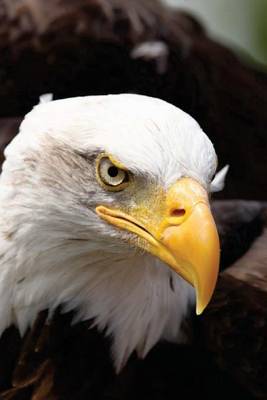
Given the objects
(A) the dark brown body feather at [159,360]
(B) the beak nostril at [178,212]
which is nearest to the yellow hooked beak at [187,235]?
(B) the beak nostril at [178,212]

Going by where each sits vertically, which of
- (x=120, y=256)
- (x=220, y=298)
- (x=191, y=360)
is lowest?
(x=191, y=360)

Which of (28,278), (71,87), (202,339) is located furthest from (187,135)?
(71,87)

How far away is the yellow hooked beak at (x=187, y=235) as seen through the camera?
1969mm

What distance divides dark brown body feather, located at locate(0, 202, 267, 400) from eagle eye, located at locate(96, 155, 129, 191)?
441 mm

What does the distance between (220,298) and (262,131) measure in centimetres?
121

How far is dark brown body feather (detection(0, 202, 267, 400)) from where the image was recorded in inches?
97.7

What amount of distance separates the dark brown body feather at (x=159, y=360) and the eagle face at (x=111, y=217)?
0.06m

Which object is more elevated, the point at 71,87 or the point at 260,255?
the point at 71,87

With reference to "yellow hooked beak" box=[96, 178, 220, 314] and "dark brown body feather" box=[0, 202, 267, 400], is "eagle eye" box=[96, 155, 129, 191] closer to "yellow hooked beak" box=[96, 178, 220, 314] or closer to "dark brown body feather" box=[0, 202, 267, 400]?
"yellow hooked beak" box=[96, 178, 220, 314]

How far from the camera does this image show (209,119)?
3.57 metres

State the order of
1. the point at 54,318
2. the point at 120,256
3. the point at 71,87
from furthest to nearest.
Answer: the point at 71,87, the point at 54,318, the point at 120,256

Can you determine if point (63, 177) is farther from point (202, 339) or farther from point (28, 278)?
point (202, 339)

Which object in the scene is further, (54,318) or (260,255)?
(260,255)

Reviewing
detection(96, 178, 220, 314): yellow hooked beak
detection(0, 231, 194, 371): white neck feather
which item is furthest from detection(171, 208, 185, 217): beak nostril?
detection(0, 231, 194, 371): white neck feather
